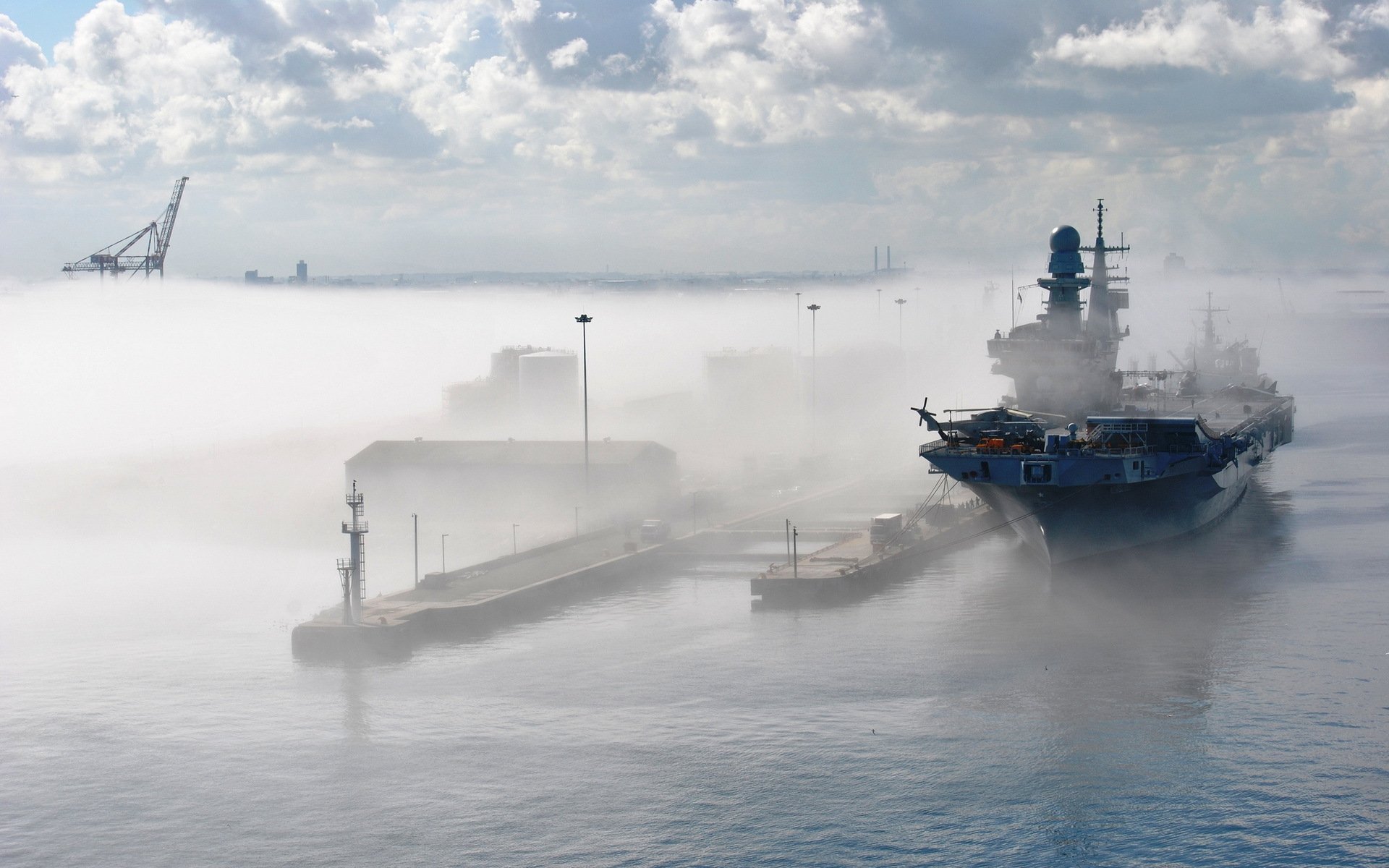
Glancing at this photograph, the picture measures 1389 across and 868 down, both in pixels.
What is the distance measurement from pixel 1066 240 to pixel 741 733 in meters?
39.3

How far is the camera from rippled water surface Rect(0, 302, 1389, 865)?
28.7m

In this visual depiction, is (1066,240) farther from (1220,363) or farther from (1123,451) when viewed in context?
(1220,363)

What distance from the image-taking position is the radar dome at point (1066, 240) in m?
66.9

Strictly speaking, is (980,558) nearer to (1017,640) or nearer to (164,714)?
(1017,640)

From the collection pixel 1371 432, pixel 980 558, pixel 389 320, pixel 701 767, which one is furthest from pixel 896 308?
pixel 701 767

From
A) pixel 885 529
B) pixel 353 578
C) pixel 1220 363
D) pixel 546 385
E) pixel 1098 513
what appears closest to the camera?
pixel 353 578

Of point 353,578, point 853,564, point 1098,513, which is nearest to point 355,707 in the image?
point 353,578

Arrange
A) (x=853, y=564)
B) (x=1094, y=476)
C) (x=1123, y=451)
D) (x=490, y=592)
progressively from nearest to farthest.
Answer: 1. (x=490, y=592)
2. (x=1094, y=476)
3. (x=1123, y=451)
4. (x=853, y=564)

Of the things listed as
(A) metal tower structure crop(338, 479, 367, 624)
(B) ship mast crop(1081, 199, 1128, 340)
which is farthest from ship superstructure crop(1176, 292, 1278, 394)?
(A) metal tower structure crop(338, 479, 367, 624)

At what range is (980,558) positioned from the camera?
58.8 metres

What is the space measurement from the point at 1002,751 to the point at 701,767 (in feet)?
22.3

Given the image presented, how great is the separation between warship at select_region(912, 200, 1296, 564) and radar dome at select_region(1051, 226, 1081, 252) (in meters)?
0.05

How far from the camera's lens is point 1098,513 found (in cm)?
5203

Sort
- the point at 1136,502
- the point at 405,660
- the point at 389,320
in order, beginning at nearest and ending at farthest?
the point at 405,660, the point at 1136,502, the point at 389,320
